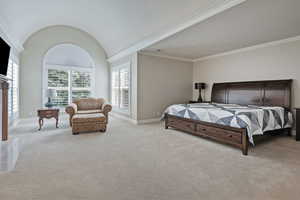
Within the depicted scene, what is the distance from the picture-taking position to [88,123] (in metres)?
4.04

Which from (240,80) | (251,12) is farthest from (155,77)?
(251,12)

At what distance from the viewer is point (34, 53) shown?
577cm

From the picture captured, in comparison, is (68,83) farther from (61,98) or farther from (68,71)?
(61,98)

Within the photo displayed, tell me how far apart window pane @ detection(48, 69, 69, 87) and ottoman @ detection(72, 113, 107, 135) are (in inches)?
131

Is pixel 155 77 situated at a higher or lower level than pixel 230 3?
lower

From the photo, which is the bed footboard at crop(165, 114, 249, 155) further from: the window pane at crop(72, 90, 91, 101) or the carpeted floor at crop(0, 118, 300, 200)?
the window pane at crop(72, 90, 91, 101)

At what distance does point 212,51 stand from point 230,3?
290 centimetres

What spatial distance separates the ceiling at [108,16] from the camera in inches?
130

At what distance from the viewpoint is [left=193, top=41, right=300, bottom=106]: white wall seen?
13.1 feet

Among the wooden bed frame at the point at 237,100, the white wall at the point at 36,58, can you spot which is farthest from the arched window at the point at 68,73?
the wooden bed frame at the point at 237,100

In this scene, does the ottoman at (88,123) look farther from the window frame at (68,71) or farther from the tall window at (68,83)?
the tall window at (68,83)

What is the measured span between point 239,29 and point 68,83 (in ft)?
21.5

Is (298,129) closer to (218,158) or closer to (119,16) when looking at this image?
(218,158)

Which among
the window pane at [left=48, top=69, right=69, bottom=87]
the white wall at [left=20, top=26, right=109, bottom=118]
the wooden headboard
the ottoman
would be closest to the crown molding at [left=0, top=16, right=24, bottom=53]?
the white wall at [left=20, top=26, right=109, bottom=118]
